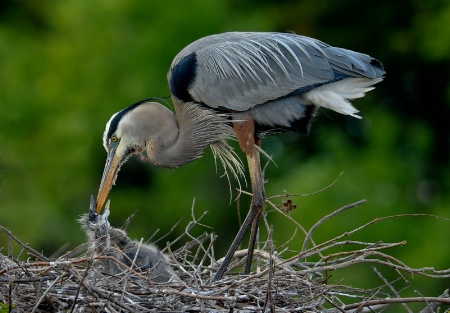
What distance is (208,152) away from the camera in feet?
Answer: 46.7

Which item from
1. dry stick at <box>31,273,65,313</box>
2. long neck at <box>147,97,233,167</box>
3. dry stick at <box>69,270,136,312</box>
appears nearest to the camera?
dry stick at <box>31,273,65,313</box>

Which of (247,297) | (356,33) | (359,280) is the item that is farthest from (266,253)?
(356,33)

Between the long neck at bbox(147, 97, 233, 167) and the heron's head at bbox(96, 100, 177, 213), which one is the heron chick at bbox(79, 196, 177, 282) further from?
the long neck at bbox(147, 97, 233, 167)

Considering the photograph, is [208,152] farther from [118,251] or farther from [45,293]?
[45,293]

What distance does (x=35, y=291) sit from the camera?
586cm

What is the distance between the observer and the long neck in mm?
7496

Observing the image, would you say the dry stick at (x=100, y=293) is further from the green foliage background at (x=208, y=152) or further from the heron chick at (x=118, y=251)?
the green foliage background at (x=208, y=152)

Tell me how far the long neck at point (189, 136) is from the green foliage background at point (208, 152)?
5.35 metres

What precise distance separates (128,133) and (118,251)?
3.62 ft

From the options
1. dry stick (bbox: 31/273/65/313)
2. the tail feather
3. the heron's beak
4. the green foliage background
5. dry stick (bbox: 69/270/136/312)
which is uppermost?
the tail feather

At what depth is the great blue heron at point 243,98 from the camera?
23.9 ft

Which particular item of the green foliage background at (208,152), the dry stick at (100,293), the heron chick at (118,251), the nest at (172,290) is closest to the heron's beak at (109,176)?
the heron chick at (118,251)

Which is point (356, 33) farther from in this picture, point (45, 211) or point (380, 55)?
point (45, 211)

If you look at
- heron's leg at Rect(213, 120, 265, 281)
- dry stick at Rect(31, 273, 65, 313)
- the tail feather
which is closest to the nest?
dry stick at Rect(31, 273, 65, 313)
